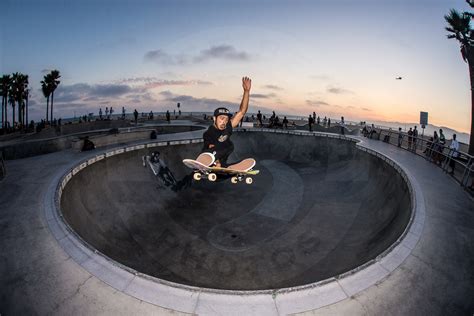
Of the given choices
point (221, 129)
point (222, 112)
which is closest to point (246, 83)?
point (222, 112)

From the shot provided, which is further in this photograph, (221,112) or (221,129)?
(221,129)

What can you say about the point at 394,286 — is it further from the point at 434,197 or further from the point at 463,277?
the point at 434,197

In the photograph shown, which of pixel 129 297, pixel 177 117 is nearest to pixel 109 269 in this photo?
pixel 129 297

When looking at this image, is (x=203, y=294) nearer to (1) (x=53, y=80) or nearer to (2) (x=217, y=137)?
(2) (x=217, y=137)

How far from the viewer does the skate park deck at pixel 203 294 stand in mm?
4625

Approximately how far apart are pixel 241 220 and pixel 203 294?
7054 millimetres

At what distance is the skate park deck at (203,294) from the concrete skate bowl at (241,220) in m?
0.75

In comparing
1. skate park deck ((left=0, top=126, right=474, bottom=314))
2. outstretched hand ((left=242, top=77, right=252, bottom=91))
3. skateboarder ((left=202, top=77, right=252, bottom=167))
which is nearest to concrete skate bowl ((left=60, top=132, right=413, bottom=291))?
skate park deck ((left=0, top=126, right=474, bottom=314))

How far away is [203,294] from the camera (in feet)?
16.3

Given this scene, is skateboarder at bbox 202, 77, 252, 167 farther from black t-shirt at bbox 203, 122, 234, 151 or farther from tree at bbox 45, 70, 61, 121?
tree at bbox 45, 70, 61, 121

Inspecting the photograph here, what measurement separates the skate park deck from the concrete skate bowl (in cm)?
75

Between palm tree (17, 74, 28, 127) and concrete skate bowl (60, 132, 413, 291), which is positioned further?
palm tree (17, 74, 28, 127)

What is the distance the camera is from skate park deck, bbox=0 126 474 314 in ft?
15.2

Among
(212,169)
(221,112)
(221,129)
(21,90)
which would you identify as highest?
(21,90)
